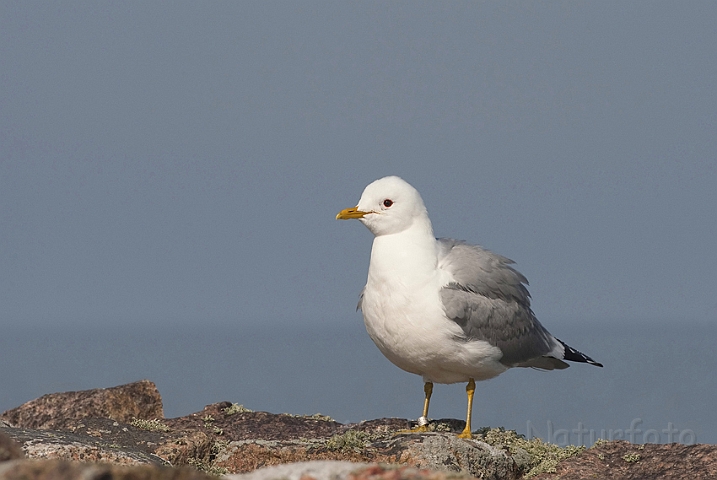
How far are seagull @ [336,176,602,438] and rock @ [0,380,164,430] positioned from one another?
324 cm

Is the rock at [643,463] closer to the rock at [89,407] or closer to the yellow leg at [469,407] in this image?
the yellow leg at [469,407]

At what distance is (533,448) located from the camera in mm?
9578

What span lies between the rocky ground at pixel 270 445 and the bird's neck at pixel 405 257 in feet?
5.33

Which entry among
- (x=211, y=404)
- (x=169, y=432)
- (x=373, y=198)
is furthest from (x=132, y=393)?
(x=373, y=198)

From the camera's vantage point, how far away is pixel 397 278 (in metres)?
9.08

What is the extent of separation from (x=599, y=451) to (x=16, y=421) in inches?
276

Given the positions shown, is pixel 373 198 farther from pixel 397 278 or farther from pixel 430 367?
pixel 430 367

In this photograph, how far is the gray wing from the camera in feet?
29.9

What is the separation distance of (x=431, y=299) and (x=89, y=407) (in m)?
4.55

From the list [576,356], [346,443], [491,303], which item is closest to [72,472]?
[346,443]

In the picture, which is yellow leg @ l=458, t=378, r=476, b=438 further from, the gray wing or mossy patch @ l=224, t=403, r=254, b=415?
mossy patch @ l=224, t=403, r=254, b=415

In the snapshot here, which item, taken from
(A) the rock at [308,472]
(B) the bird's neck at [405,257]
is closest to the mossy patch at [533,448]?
(B) the bird's neck at [405,257]

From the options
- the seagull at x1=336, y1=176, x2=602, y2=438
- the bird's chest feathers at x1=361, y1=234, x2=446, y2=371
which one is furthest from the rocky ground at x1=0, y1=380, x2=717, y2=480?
the bird's chest feathers at x1=361, y1=234, x2=446, y2=371

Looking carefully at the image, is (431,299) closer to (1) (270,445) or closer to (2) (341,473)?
(1) (270,445)
